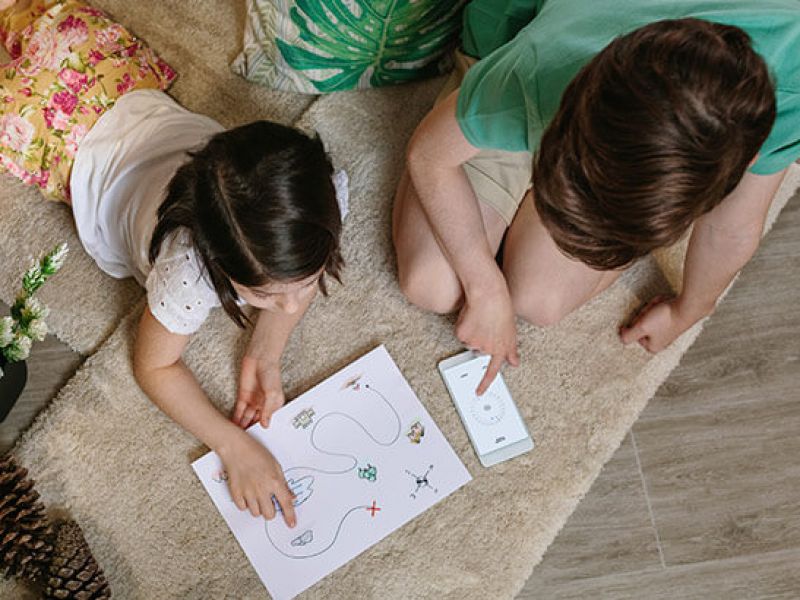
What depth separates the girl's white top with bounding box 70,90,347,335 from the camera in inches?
33.1

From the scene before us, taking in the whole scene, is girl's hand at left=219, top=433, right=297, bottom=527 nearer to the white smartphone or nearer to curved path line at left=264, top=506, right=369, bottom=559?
curved path line at left=264, top=506, right=369, bottom=559

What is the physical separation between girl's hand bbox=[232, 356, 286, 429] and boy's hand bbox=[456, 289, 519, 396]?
25 cm

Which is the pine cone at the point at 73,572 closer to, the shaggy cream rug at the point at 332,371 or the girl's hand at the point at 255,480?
the shaggy cream rug at the point at 332,371

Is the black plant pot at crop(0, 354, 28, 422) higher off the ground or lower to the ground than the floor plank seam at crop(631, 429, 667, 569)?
higher

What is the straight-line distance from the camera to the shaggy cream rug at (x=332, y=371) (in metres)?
0.99

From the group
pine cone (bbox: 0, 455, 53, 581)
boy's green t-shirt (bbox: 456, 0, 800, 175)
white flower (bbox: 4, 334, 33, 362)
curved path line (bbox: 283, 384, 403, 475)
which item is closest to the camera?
boy's green t-shirt (bbox: 456, 0, 800, 175)

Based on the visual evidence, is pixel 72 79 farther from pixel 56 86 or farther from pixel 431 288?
pixel 431 288

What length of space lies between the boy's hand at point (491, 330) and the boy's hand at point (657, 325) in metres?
0.17

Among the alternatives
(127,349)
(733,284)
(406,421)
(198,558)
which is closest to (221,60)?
(127,349)

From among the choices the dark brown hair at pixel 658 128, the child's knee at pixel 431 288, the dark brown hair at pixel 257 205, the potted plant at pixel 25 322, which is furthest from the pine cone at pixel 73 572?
the dark brown hair at pixel 658 128

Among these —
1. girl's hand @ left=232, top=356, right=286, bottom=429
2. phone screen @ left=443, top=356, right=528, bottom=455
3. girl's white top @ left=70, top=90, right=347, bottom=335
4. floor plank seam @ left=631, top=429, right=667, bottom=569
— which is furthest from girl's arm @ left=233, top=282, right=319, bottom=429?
floor plank seam @ left=631, top=429, right=667, bottom=569

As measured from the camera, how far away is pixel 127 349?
1.04 meters

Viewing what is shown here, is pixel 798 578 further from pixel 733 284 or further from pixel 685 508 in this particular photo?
pixel 733 284

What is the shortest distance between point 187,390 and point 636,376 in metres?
0.60
